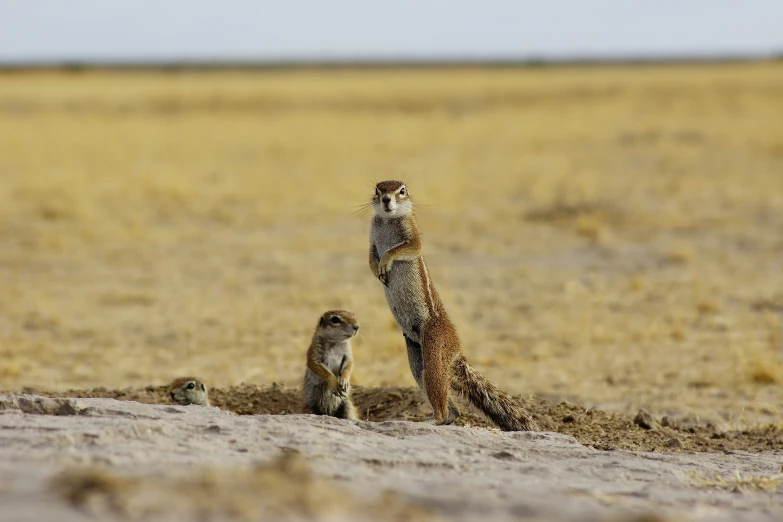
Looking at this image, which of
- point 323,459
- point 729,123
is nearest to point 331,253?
point 323,459

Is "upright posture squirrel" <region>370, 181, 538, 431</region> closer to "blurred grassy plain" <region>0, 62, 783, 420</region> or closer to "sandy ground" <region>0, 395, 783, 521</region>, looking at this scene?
"sandy ground" <region>0, 395, 783, 521</region>

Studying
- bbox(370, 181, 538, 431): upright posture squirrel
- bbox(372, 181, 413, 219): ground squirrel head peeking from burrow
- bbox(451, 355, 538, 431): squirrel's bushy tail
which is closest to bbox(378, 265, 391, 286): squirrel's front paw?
bbox(370, 181, 538, 431): upright posture squirrel

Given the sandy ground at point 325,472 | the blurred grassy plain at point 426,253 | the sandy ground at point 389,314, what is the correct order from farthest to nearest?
the blurred grassy plain at point 426,253, the sandy ground at point 389,314, the sandy ground at point 325,472

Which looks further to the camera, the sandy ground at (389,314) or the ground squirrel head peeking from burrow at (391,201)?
the ground squirrel head peeking from burrow at (391,201)

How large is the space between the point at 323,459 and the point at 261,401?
3.15 metres

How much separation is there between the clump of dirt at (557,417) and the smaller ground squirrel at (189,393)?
0.37m

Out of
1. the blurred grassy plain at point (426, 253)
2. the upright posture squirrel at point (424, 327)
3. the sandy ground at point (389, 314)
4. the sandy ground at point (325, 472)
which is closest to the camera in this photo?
the sandy ground at point (325, 472)

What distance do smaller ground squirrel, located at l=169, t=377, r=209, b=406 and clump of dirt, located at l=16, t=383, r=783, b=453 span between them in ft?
1.22

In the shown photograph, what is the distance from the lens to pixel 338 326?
7188 mm

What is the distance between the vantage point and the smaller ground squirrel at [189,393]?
7473 mm

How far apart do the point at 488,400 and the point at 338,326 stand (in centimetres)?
117

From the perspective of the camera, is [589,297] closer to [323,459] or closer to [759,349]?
[759,349]

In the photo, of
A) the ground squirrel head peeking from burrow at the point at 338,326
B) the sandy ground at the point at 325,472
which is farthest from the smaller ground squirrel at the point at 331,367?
the sandy ground at the point at 325,472

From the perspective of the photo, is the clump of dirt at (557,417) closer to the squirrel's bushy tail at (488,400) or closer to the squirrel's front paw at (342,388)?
the squirrel's bushy tail at (488,400)
